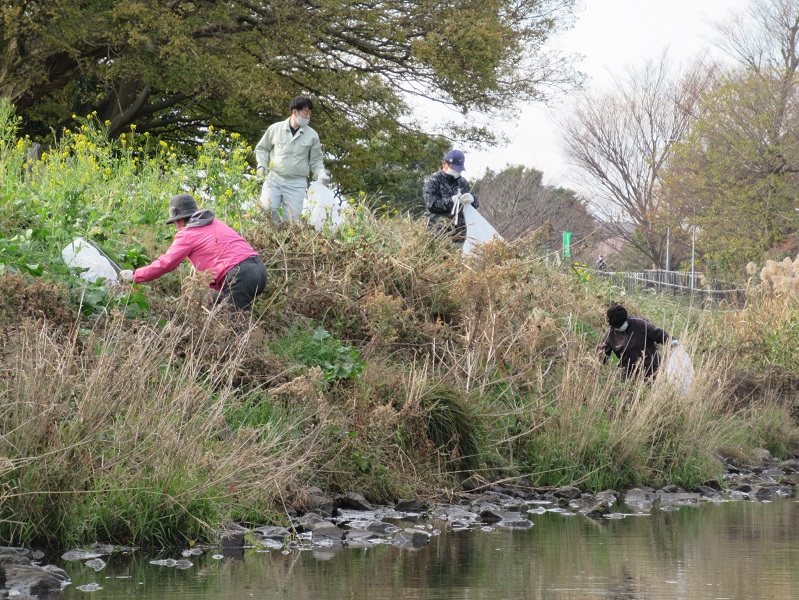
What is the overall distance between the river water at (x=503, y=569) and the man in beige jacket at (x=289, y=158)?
20.2 ft

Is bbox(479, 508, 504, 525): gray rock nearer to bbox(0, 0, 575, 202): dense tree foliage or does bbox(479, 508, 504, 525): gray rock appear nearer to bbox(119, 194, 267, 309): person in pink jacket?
bbox(119, 194, 267, 309): person in pink jacket

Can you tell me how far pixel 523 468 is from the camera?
10.2m

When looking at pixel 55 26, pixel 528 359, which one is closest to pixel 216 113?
pixel 55 26

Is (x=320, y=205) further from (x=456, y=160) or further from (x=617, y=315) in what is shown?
(x=617, y=315)

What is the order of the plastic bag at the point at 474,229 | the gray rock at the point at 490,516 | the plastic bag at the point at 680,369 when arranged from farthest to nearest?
the plastic bag at the point at 474,229 < the plastic bag at the point at 680,369 < the gray rock at the point at 490,516

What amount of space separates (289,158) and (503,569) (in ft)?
25.5

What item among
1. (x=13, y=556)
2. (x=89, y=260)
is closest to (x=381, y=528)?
(x=13, y=556)

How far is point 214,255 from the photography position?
32.0ft

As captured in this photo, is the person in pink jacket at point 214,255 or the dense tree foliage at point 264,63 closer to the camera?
the person in pink jacket at point 214,255

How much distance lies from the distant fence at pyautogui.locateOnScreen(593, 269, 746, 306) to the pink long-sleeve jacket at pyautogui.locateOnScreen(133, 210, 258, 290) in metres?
8.37

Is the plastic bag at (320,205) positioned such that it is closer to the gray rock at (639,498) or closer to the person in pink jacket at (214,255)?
the person in pink jacket at (214,255)

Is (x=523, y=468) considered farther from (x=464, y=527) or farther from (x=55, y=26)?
(x=55, y=26)

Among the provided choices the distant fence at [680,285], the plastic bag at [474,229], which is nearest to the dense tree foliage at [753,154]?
the distant fence at [680,285]

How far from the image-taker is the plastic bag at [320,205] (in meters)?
13.8
